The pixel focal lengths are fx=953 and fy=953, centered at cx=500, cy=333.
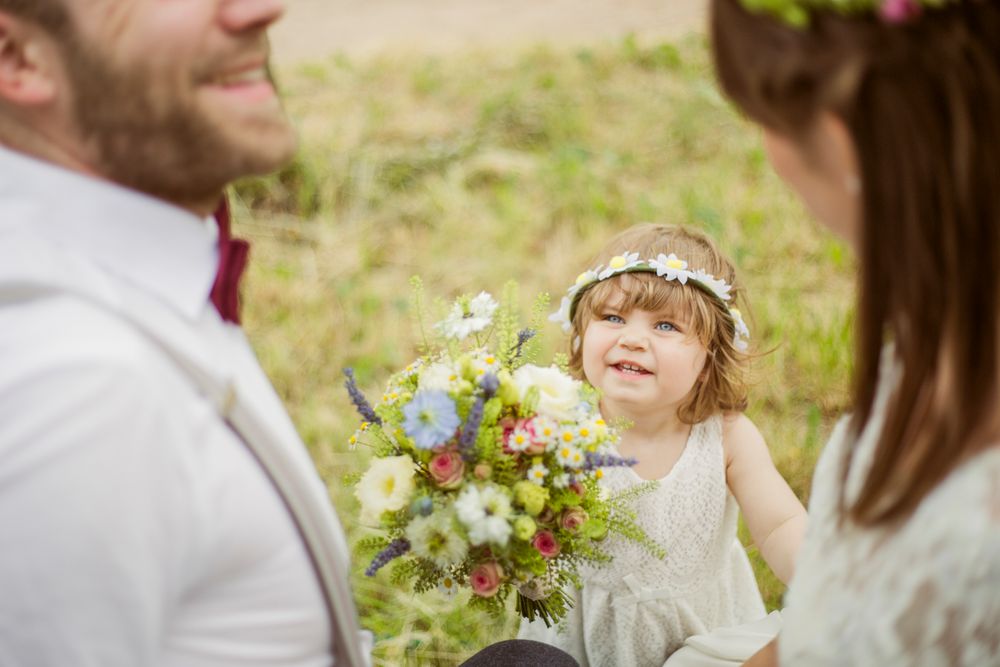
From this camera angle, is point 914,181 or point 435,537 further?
point 435,537

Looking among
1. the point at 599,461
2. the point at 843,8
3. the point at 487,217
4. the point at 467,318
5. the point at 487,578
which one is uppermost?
the point at 843,8

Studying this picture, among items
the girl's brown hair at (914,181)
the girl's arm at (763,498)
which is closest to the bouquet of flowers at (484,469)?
the girl's arm at (763,498)

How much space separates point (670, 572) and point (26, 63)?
1895mm

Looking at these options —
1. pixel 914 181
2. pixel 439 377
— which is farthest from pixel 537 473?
pixel 914 181

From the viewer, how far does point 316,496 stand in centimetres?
151

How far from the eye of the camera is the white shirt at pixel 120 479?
1.20 m

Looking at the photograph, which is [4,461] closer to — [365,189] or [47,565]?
[47,565]

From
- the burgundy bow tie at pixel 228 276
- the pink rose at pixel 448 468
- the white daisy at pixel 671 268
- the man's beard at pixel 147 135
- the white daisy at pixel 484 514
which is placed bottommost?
the white daisy at pixel 484 514

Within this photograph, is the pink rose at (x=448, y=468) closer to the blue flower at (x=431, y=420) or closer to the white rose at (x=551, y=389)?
the blue flower at (x=431, y=420)

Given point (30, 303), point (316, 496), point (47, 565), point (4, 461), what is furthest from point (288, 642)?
point (30, 303)

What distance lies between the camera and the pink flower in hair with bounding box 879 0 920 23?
3.94 feet

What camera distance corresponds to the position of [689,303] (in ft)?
8.01

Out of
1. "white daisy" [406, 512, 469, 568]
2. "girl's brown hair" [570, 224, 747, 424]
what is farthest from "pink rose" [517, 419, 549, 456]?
"girl's brown hair" [570, 224, 747, 424]

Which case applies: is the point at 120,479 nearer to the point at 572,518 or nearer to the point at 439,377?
the point at 439,377
